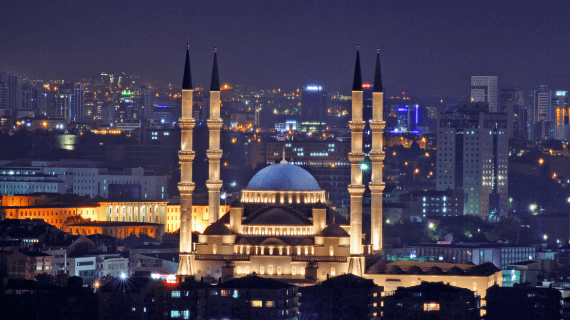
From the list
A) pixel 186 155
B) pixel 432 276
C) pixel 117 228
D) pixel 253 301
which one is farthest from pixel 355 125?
pixel 117 228

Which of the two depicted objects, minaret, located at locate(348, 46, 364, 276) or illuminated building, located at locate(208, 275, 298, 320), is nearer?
illuminated building, located at locate(208, 275, 298, 320)

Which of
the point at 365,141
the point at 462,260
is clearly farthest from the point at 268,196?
the point at 365,141

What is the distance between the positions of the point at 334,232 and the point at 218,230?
204 inches

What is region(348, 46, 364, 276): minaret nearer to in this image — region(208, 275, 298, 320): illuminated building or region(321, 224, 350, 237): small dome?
region(321, 224, 350, 237): small dome

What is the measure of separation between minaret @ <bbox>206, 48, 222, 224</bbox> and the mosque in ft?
0.15

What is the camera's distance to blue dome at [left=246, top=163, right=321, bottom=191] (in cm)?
9156

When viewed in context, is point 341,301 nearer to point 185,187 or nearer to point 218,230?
point 218,230

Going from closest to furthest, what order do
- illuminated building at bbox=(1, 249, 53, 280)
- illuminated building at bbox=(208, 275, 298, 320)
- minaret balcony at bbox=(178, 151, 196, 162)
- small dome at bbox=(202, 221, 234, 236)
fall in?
illuminated building at bbox=(208, 275, 298, 320), small dome at bbox=(202, 221, 234, 236), minaret balcony at bbox=(178, 151, 196, 162), illuminated building at bbox=(1, 249, 53, 280)

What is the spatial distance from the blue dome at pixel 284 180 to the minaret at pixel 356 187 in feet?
7.81

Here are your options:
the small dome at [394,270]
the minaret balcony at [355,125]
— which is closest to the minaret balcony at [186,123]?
the minaret balcony at [355,125]

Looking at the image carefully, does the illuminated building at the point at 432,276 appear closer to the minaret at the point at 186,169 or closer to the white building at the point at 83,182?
the minaret at the point at 186,169

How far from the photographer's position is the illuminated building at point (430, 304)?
82625 mm

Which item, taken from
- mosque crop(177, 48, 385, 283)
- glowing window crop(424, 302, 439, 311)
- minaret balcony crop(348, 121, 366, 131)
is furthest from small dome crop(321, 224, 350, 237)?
glowing window crop(424, 302, 439, 311)

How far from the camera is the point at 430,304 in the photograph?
82.5 m
